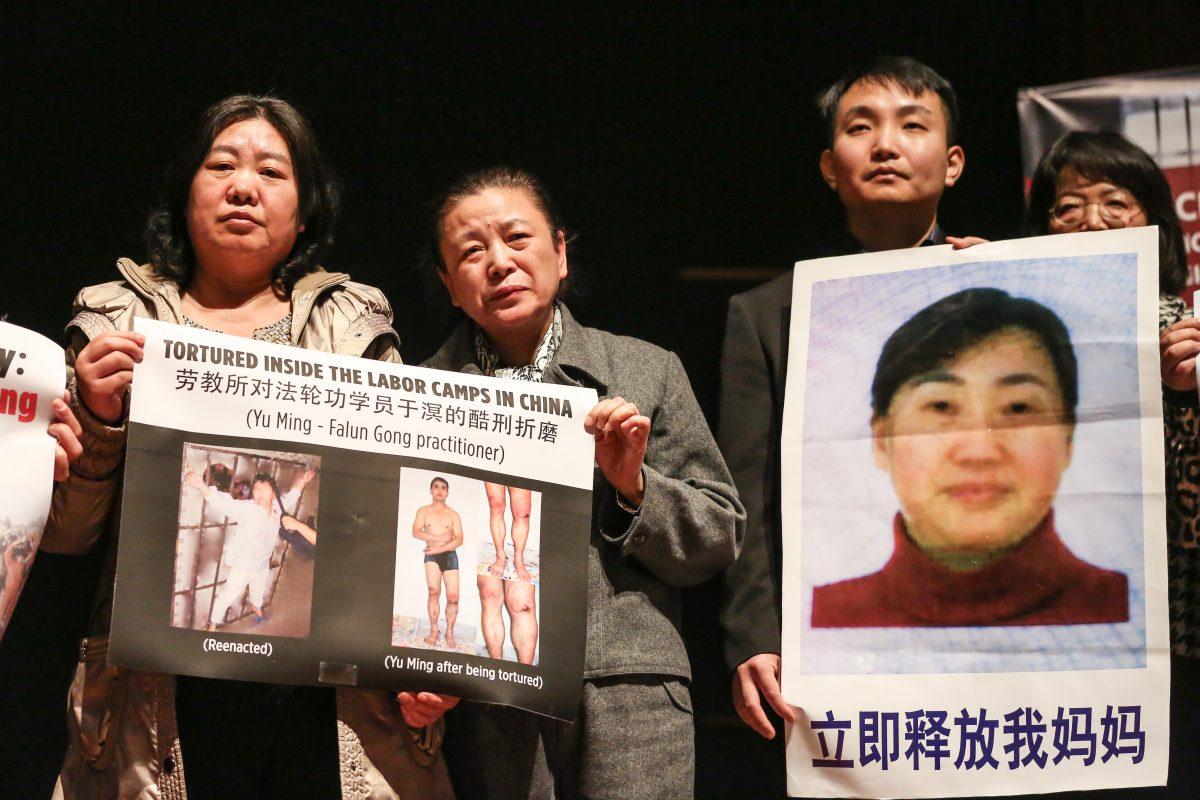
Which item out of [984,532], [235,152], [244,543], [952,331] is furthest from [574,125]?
[244,543]

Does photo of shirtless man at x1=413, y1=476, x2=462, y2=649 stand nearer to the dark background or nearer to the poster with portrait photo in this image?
the poster with portrait photo

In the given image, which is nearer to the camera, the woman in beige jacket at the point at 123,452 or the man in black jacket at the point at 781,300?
the woman in beige jacket at the point at 123,452

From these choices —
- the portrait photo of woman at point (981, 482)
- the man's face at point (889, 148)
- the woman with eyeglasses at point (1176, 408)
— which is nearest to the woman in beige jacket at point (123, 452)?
the portrait photo of woman at point (981, 482)

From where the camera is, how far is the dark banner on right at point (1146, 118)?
3188mm

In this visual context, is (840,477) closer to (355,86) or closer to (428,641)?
(428,641)

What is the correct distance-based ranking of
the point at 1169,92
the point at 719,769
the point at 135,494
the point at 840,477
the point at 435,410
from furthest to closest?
1. the point at 1169,92
2. the point at 719,769
3. the point at 840,477
4. the point at 435,410
5. the point at 135,494

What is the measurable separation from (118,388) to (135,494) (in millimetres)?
167

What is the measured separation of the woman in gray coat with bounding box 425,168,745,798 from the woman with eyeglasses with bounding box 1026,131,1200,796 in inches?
28.6

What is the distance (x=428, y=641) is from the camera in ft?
6.42

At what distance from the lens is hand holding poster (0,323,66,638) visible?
1881 millimetres

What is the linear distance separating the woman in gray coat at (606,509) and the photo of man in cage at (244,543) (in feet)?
1.34

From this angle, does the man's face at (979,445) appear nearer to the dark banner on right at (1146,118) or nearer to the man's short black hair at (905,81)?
the man's short black hair at (905,81)

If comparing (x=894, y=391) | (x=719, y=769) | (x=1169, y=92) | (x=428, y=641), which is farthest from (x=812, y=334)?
(x=1169, y=92)

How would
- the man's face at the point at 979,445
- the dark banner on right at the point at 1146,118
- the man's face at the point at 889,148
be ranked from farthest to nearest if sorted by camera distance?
the dark banner on right at the point at 1146,118, the man's face at the point at 889,148, the man's face at the point at 979,445
